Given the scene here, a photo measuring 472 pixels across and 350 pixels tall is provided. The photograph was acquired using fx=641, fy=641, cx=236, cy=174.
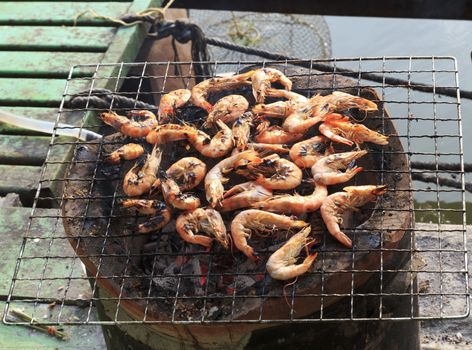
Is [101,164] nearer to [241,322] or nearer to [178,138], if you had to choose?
[178,138]

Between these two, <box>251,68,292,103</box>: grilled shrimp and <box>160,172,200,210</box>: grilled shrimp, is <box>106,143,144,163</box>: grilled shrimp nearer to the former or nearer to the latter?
<box>160,172,200,210</box>: grilled shrimp

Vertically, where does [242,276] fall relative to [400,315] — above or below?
above

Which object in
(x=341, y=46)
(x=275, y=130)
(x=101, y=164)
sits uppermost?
(x=275, y=130)

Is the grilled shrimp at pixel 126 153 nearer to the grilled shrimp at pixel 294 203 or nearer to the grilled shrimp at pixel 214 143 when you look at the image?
the grilled shrimp at pixel 214 143

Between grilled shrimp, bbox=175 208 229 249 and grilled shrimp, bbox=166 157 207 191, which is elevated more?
grilled shrimp, bbox=166 157 207 191

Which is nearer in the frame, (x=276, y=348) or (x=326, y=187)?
(x=276, y=348)

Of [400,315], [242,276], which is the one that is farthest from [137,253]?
[400,315]

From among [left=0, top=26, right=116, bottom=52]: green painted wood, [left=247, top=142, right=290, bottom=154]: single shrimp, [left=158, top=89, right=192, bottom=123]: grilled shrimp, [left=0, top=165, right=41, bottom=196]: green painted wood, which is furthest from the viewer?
[left=0, top=26, right=116, bottom=52]: green painted wood

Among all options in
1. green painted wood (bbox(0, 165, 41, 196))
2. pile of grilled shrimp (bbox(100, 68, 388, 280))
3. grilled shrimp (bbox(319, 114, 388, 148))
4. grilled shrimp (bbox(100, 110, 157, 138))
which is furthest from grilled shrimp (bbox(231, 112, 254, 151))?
green painted wood (bbox(0, 165, 41, 196))
